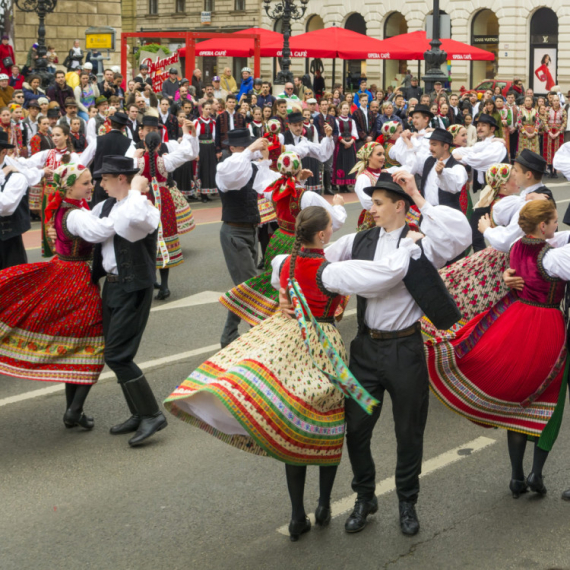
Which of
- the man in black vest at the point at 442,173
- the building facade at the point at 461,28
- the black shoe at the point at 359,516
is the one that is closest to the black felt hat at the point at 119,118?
the man in black vest at the point at 442,173

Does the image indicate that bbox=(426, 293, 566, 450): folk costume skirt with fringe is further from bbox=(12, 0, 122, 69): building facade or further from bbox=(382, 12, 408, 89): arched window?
bbox=(382, 12, 408, 89): arched window

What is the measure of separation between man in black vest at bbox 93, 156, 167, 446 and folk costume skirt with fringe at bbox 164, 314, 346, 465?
1.51 meters

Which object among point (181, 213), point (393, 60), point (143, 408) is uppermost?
point (393, 60)

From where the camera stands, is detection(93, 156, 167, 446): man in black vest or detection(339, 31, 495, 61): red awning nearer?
detection(93, 156, 167, 446): man in black vest

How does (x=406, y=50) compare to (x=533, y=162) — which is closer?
(x=533, y=162)

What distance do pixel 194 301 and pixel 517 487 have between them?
5.53 meters

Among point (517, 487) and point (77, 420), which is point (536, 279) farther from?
point (77, 420)

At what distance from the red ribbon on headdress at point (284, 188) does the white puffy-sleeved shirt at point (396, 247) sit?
124 inches

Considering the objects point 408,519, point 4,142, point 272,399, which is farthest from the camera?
point 4,142

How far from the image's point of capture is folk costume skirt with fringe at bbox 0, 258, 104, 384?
6.52 metres

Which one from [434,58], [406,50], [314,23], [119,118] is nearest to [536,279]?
[119,118]

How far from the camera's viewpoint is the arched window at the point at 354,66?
44000 millimetres

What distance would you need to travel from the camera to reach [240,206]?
9.01m

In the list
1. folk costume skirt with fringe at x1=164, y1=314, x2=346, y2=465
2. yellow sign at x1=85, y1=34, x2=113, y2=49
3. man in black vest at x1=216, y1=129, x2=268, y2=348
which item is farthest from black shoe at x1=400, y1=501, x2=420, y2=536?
yellow sign at x1=85, y1=34, x2=113, y2=49
